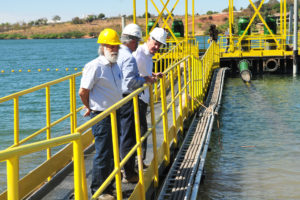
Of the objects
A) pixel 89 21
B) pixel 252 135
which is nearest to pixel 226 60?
pixel 252 135

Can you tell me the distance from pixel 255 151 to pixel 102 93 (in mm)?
6259

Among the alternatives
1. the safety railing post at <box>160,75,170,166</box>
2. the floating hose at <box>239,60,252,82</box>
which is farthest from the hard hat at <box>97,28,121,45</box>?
the floating hose at <box>239,60,252,82</box>

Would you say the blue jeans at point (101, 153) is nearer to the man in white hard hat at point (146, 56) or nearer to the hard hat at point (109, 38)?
the hard hat at point (109, 38)

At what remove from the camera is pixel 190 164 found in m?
6.13

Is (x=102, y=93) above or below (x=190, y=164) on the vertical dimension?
above

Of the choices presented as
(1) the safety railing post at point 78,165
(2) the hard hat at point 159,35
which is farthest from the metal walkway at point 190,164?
(1) the safety railing post at point 78,165

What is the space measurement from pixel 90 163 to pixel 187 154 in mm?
1650

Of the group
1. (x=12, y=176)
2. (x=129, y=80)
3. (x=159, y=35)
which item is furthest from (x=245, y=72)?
(x=12, y=176)

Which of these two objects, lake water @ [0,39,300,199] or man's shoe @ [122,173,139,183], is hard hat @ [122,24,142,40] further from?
lake water @ [0,39,300,199]

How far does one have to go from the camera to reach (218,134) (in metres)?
11.3

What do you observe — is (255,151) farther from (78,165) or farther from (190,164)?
(78,165)

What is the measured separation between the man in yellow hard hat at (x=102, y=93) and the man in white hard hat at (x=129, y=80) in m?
0.42

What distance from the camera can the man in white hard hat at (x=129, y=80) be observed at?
4.61 m

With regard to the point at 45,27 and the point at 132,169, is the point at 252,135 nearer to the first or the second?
the point at 132,169
